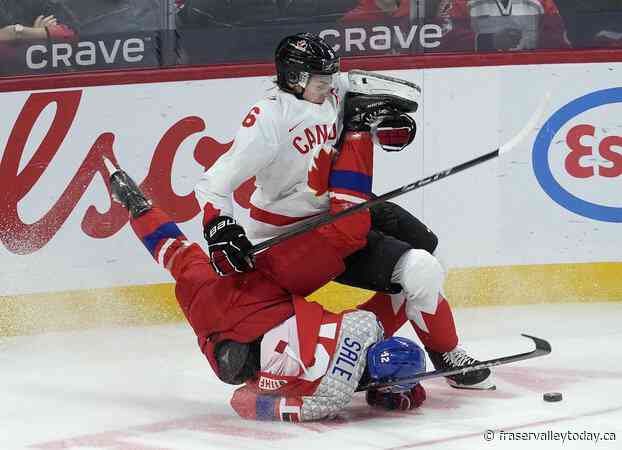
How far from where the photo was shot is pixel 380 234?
141 inches

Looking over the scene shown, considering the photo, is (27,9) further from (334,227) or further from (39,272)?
(334,227)

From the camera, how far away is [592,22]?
5.02m

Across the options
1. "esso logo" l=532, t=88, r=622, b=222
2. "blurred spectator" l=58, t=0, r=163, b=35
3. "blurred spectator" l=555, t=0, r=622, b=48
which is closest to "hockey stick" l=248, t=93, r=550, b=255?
"esso logo" l=532, t=88, r=622, b=222

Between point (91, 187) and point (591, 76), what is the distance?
6.56 ft

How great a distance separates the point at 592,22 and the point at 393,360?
7.38 feet

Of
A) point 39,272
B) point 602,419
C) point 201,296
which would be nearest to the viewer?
point 602,419

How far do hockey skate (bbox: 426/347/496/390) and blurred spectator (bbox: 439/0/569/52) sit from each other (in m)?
1.73

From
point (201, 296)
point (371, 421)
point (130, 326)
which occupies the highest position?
point (201, 296)

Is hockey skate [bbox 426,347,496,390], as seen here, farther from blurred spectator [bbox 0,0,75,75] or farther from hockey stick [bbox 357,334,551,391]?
blurred spectator [bbox 0,0,75,75]

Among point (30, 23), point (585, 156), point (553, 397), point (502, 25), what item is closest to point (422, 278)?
point (553, 397)

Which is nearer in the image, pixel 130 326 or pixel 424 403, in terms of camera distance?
pixel 424 403

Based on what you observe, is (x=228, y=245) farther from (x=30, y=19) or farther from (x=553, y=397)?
(x=30, y=19)

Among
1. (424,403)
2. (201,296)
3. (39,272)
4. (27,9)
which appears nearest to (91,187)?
(39,272)

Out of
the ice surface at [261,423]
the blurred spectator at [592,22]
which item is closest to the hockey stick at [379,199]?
the ice surface at [261,423]
